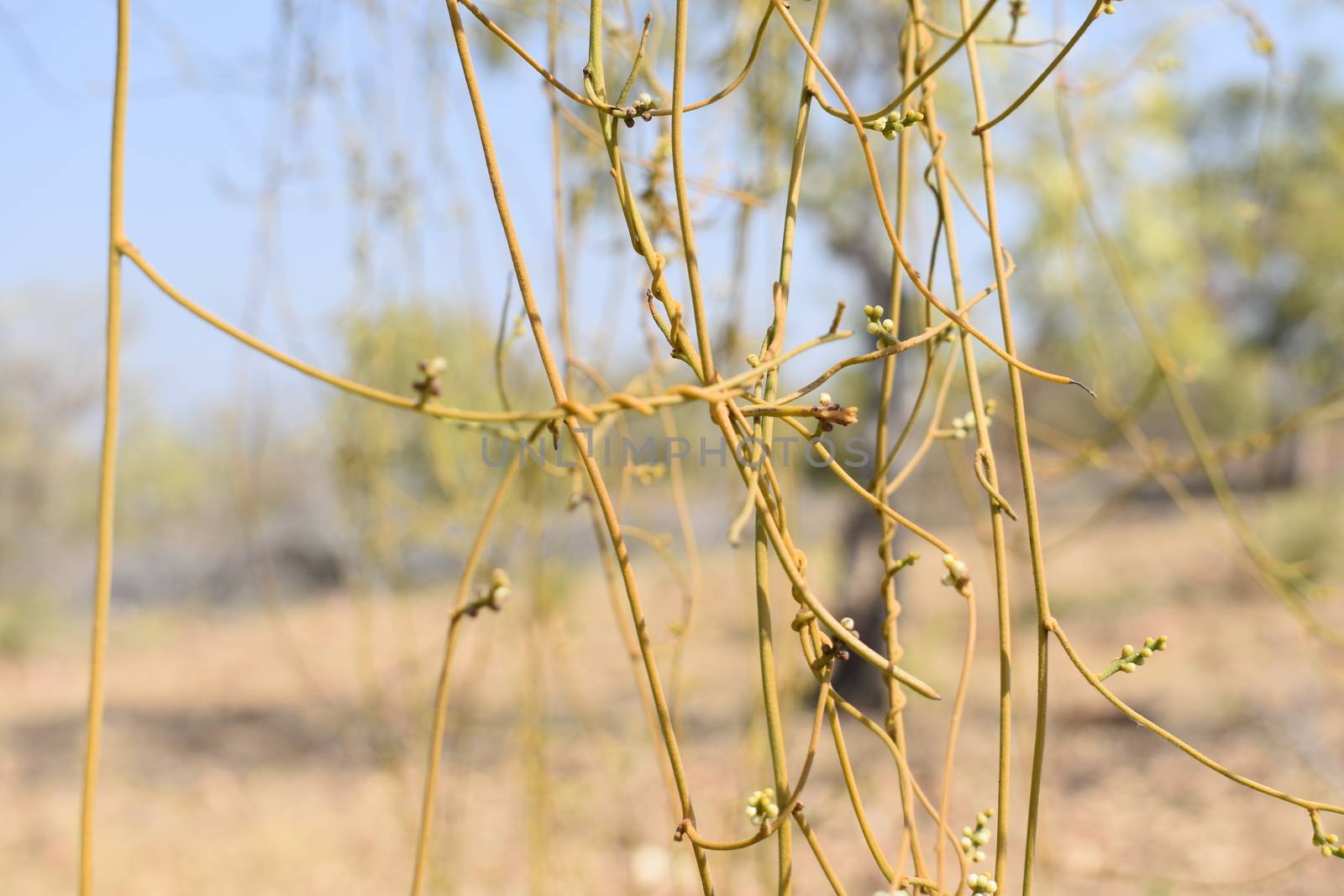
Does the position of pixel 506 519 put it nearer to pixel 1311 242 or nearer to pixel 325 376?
pixel 325 376

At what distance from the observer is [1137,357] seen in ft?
25.7

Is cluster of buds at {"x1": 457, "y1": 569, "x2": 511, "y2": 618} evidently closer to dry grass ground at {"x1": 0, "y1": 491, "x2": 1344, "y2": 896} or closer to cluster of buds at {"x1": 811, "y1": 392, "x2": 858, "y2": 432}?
cluster of buds at {"x1": 811, "y1": 392, "x2": 858, "y2": 432}

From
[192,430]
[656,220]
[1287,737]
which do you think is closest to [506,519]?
[656,220]

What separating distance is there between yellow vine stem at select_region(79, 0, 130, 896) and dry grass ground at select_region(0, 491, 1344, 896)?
656 mm

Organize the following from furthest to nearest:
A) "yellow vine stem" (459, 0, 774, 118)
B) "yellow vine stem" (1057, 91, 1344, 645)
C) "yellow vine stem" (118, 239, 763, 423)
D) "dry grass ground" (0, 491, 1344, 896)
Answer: "dry grass ground" (0, 491, 1344, 896)
"yellow vine stem" (1057, 91, 1344, 645)
"yellow vine stem" (459, 0, 774, 118)
"yellow vine stem" (118, 239, 763, 423)

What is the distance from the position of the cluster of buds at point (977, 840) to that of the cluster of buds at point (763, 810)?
0.10m

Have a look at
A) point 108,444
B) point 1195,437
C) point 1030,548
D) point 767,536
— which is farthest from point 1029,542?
point 1195,437

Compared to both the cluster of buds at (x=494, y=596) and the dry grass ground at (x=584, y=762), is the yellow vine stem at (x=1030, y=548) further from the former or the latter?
the dry grass ground at (x=584, y=762)

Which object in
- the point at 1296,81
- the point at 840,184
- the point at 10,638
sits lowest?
the point at 1296,81

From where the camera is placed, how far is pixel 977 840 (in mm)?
463

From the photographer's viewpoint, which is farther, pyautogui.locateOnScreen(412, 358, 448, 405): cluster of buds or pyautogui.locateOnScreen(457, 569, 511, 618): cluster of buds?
pyautogui.locateOnScreen(457, 569, 511, 618): cluster of buds

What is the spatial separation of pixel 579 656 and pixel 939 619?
159 centimetres

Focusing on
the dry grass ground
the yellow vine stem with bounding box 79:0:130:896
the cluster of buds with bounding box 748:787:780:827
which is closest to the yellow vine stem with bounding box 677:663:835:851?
the cluster of buds with bounding box 748:787:780:827

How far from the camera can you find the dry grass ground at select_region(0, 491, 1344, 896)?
1779mm
